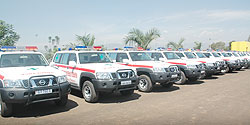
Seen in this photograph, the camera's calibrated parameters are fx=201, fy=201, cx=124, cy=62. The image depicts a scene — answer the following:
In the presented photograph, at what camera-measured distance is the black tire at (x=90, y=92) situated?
256 inches

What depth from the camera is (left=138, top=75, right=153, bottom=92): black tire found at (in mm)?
8273

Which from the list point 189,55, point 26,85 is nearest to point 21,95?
point 26,85

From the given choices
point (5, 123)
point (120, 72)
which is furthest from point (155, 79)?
point (5, 123)

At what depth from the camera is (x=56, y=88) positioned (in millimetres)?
5344

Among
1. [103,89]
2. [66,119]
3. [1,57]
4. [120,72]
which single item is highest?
[1,57]

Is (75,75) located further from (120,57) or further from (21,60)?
(120,57)

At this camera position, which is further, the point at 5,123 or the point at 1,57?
the point at 1,57

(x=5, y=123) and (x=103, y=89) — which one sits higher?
(x=103, y=89)

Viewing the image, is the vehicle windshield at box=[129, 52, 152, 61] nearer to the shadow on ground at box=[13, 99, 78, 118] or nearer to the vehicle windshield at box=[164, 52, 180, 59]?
the vehicle windshield at box=[164, 52, 180, 59]

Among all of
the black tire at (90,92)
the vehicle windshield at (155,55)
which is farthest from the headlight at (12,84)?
the vehicle windshield at (155,55)

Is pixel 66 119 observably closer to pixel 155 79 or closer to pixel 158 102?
pixel 158 102

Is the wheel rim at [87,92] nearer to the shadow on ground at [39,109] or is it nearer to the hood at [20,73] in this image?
the shadow on ground at [39,109]

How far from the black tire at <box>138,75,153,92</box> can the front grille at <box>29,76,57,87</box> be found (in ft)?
13.2

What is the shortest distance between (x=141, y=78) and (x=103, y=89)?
265cm
